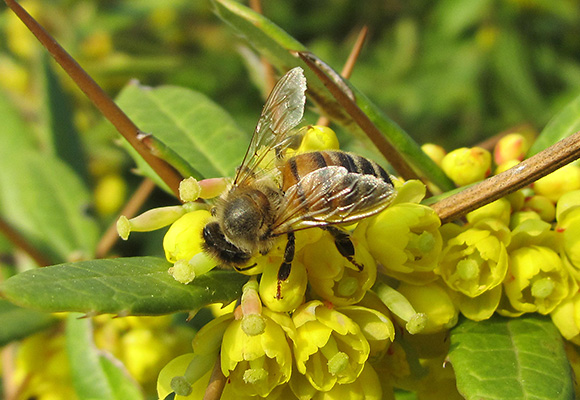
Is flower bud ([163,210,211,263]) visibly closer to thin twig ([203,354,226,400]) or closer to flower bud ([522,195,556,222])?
thin twig ([203,354,226,400])

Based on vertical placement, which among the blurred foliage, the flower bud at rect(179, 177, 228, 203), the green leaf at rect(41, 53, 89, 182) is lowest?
the blurred foliage

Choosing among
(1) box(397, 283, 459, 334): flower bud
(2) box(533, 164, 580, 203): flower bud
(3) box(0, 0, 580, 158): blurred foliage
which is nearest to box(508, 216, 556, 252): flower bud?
(2) box(533, 164, 580, 203): flower bud

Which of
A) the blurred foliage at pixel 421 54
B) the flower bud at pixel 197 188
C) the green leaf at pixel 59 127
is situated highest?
the green leaf at pixel 59 127

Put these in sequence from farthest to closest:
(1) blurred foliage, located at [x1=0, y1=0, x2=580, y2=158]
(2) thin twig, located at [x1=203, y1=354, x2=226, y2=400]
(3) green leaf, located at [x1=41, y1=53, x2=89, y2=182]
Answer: (1) blurred foliage, located at [x1=0, y1=0, x2=580, y2=158]
(3) green leaf, located at [x1=41, y1=53, x2=89, y2=182]
(2) thin twig, located at [x1=203, y1=354, x2=226, y2=400]

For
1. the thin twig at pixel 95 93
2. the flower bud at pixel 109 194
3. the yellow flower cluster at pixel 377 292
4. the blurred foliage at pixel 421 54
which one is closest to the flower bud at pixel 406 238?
the yellow flower cluster at pixel 377 292

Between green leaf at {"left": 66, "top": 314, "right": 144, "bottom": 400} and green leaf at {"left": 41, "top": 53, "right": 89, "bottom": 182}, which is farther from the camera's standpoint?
green leaf at {"left": 41, "top": 53, "right": 89, "bottom": 182}

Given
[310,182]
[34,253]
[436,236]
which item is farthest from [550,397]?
[34,253]

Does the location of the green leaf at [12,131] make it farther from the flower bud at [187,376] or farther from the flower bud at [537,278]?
the flower bud at [537,278]
